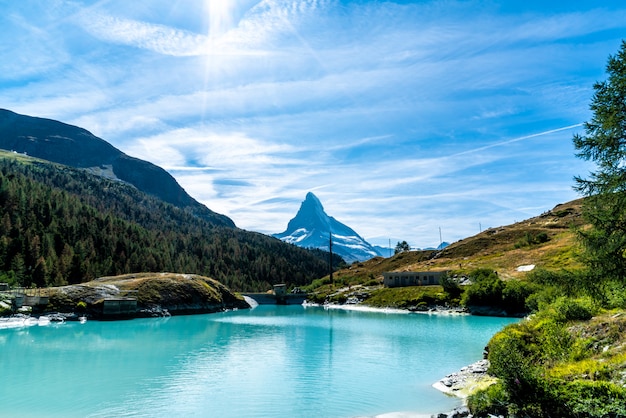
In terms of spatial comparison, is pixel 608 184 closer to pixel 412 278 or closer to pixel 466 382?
pixel 466 382

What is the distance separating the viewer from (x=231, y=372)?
96.8 ft

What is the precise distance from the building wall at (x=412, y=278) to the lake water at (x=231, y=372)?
59.6 meters

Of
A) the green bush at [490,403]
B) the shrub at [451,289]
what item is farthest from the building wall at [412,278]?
the green bush at [490,403]

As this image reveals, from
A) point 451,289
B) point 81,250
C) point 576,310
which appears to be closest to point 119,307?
point 81,250

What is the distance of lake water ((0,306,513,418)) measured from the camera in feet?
68.7

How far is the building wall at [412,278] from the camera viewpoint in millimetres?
113069

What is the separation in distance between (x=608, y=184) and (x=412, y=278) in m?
99.3

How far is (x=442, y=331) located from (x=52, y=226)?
116412 millimetres

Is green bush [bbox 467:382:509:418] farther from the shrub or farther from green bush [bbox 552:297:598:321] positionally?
the shrub

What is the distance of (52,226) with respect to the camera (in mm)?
120375

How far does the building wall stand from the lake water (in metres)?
59.6

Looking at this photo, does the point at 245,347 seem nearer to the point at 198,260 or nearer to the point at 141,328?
the point at 141,328

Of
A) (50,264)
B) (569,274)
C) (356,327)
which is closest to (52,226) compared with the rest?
(50,264)

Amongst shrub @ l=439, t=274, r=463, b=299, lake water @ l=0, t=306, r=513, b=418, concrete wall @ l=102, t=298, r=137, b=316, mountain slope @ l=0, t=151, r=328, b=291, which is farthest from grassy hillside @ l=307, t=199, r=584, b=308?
concrete wall @ l=102, t=298, r=137, b=316
